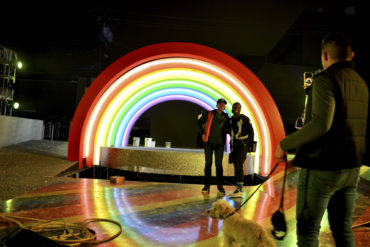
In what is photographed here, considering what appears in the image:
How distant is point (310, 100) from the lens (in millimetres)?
1892

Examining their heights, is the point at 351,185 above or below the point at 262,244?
above

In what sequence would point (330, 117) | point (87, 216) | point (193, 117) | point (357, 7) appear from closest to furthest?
1. point (330, 117)
2. point (87, 216)
3. point (193, 117)
4. point (357, 7)

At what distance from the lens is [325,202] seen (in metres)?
1.68

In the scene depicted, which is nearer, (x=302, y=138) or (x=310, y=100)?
(x=302, y=138)

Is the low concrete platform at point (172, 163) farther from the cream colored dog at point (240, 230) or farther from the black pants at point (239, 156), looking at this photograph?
the cream colored dog at point (240, 230)

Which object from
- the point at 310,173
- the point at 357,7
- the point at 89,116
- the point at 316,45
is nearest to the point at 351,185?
the point at 310,173

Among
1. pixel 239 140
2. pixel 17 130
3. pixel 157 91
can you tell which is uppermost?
pixel 157 91

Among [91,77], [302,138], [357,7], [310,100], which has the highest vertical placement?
[357,7]

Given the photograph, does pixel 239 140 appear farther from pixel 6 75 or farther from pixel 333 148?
pixel 6 75

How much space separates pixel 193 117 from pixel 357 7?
19.3 metres

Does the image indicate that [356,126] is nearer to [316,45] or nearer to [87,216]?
[87,216]

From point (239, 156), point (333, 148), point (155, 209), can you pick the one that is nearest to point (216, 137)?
point (239, 156)

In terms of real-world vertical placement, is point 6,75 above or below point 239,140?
above

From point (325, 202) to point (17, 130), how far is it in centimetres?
1433
